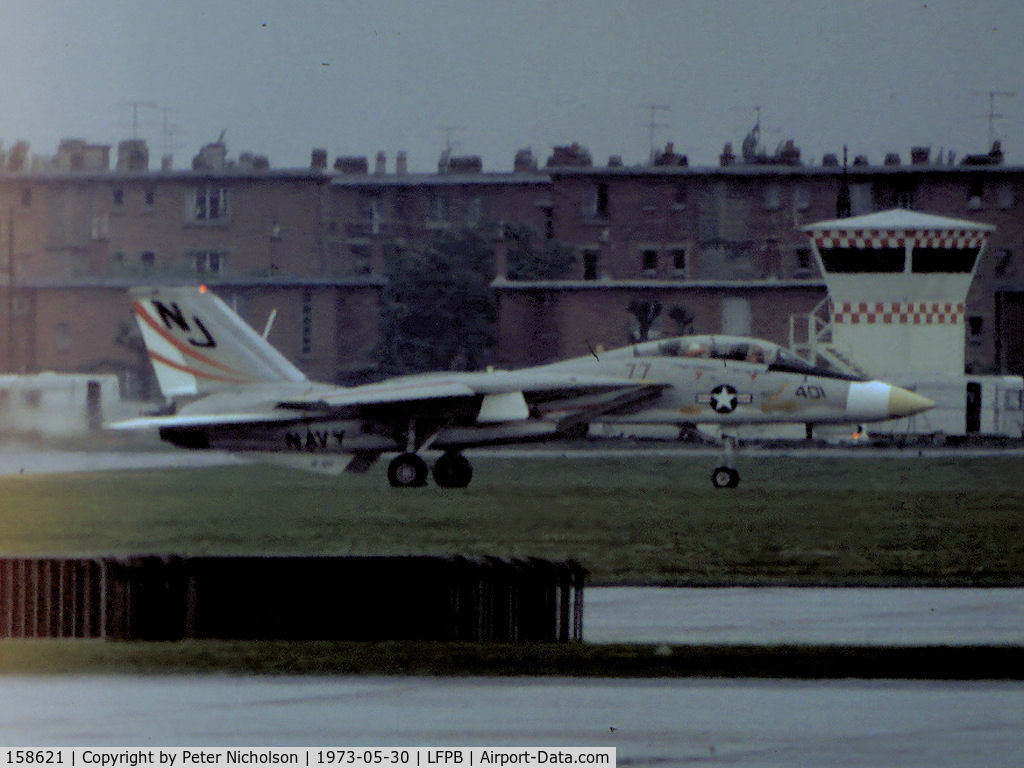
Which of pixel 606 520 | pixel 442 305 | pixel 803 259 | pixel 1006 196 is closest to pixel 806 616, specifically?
pixel 606 520

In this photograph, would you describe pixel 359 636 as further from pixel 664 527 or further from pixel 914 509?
pixel 914 509

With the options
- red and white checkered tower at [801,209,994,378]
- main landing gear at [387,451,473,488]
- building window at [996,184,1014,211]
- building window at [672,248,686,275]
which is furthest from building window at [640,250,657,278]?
main landing gear at [387,451,473,488]

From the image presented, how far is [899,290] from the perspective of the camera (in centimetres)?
4956

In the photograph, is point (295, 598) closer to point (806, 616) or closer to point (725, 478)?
point (806, 616)

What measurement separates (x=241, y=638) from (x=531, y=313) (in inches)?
2121

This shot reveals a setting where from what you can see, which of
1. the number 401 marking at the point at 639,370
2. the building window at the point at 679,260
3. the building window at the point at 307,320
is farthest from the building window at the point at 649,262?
the number 401 marking at the point at 639,370

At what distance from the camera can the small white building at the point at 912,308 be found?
49.1 meters

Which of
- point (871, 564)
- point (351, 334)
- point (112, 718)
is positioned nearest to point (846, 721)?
point (112, 718)

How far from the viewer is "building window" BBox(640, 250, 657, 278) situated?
78113 millimetres

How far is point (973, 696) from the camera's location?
11.9 metres

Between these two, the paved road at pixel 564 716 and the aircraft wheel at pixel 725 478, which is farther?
the aircraft wheel at pixel 725 478

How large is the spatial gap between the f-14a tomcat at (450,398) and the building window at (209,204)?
49.9 metres

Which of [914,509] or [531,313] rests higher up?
[531,313]

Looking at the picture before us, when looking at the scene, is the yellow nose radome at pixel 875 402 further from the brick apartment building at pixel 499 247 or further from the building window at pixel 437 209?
the building window at pixel 437 209
